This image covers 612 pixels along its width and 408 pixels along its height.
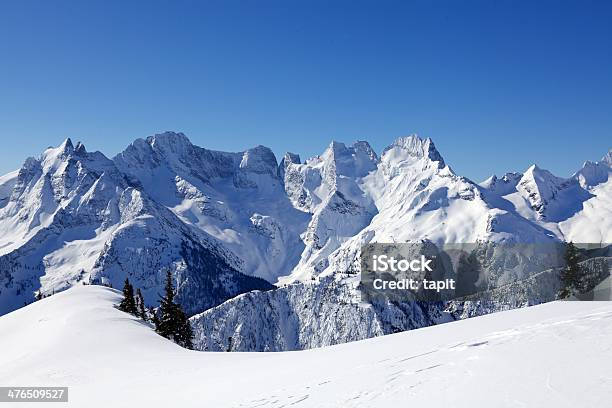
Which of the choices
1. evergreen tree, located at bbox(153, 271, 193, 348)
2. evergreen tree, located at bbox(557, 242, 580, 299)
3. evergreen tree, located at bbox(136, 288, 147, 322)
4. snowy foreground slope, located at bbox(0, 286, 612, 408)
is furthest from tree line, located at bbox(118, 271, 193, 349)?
evergreen tree, located at bbox(557, 242, 580, 299)

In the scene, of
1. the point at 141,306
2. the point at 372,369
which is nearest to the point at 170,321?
the point at 141,306

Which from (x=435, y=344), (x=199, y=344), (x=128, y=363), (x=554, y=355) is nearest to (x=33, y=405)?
(x=128, y=363)

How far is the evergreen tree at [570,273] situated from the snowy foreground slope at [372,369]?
27.3 metres

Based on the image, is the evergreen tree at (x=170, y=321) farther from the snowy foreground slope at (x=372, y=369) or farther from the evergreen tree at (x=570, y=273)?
the evergreen tree at (x=570, y=273)

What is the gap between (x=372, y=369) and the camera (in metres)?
15.0

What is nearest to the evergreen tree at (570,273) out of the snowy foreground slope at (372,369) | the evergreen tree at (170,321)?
the snowy foreground slope at (372,369)

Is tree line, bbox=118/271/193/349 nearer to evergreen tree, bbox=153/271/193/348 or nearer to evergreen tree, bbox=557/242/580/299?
evergreen tree, bbox=153/271/193/348

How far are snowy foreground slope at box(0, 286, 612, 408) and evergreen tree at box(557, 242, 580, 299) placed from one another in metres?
27.3

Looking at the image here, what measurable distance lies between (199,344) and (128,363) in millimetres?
185256

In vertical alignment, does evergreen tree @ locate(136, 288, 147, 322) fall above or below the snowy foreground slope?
above

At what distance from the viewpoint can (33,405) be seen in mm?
18328

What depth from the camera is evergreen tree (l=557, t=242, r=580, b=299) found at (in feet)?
155

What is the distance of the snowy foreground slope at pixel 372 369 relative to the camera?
423 inches

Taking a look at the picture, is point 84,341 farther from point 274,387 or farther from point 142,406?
point 274,387
